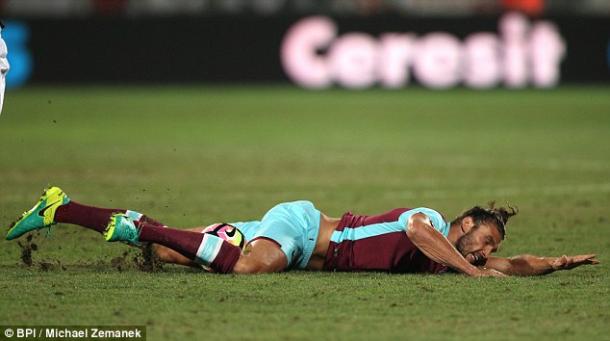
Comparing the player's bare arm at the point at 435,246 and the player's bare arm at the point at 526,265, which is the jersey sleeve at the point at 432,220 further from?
the player's bare arm at the point at 526,265


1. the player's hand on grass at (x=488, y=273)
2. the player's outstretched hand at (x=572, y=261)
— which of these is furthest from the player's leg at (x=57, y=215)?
the player's outstretched hand at (x=572, y=261)

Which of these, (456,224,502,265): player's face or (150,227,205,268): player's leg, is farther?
(150,227,205,268): player's leg

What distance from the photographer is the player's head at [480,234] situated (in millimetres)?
7098

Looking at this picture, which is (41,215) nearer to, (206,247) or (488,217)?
(206,247)

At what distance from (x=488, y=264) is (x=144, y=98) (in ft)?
64.5

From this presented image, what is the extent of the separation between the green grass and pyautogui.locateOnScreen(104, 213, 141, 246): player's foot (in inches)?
9.8

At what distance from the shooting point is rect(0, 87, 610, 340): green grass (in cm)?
600

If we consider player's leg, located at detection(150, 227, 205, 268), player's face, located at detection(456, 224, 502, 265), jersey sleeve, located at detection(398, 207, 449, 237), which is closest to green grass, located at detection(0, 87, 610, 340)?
player's leg, located at detection(150, 227, 205, 268)

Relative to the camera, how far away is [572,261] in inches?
280

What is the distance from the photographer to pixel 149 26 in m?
26.6

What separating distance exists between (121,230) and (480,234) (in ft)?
7.02

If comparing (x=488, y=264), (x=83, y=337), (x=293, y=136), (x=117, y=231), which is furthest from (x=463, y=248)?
(x=293, y=136)

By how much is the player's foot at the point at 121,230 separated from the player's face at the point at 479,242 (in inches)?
76.8

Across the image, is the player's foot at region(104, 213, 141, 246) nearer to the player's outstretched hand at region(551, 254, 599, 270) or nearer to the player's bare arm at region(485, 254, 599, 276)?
the player's bare arm at region(485, 254, 599, 276)
